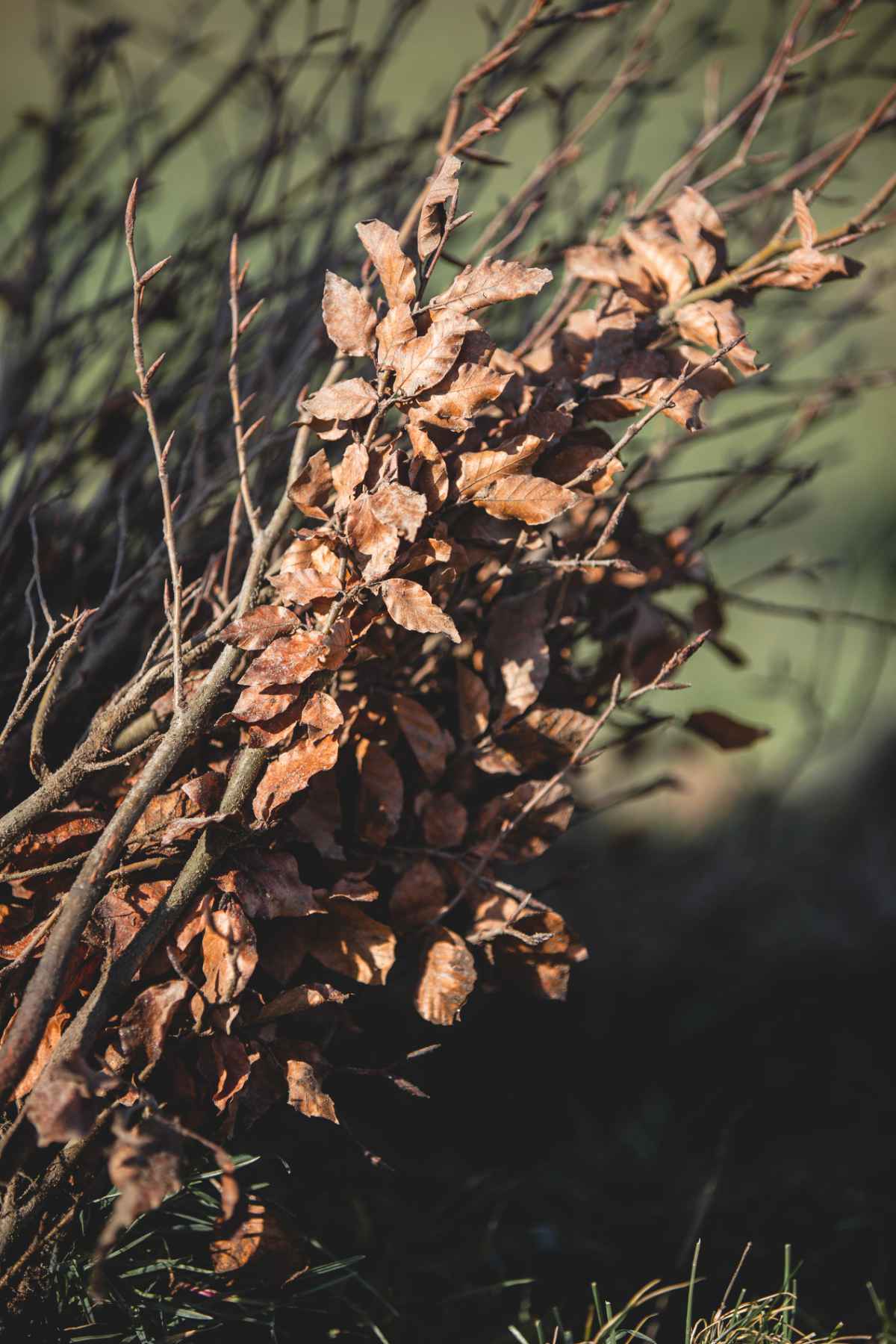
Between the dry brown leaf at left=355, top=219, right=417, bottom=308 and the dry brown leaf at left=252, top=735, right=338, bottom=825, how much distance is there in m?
0.44

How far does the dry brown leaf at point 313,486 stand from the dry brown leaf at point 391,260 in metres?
0.17

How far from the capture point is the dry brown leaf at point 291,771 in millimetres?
907

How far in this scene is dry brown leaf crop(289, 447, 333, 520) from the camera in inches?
37.4

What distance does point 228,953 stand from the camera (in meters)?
0.92

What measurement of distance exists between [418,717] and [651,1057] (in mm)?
1347

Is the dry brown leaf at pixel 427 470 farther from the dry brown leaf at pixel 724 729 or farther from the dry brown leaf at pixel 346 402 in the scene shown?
the dry brown leaf at pixel 724 729

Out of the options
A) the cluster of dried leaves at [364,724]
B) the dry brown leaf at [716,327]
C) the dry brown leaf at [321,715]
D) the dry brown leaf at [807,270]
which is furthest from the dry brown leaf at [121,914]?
the dry brown leaf at [807,270]

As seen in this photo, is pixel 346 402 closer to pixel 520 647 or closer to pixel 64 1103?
pixel 520 647

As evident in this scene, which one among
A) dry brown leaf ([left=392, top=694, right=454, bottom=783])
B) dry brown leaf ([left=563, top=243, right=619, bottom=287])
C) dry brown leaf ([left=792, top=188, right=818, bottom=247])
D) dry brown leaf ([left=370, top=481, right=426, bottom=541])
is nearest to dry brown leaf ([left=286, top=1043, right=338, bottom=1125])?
dry brown leaf ([left=392, top=694, right=454, bottom=783])

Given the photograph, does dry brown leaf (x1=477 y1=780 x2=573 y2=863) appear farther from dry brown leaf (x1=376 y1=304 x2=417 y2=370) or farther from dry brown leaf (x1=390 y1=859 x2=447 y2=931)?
dry brown leaf (x1=376 y1=304 x2=417 y2=370)

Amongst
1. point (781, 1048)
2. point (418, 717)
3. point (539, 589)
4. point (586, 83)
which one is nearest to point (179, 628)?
point (418, 717)

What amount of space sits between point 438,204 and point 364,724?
1.81ft

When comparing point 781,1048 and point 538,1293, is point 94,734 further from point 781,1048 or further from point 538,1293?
point 781,1048

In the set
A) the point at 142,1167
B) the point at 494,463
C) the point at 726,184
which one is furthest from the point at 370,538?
the point at 726,184
